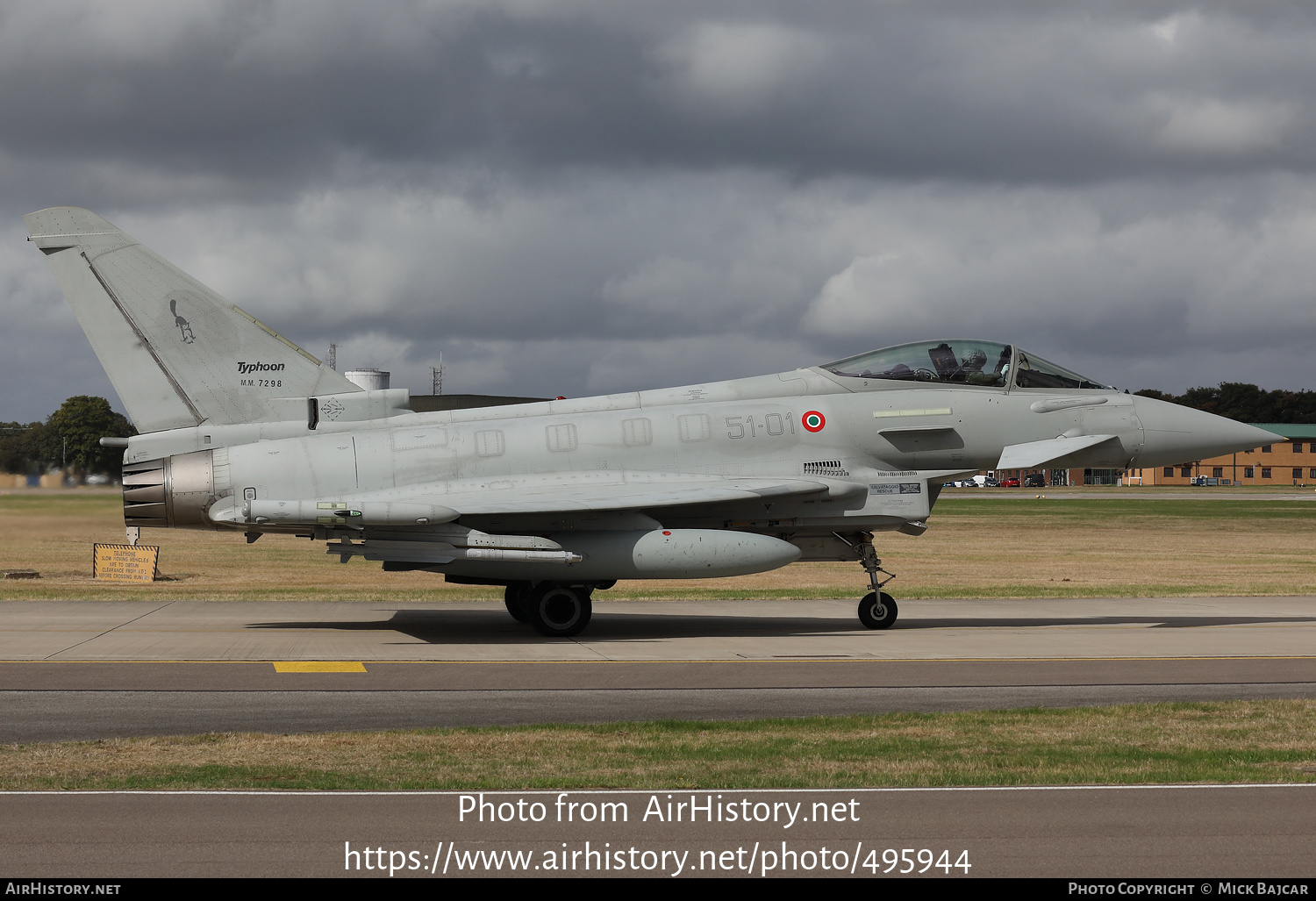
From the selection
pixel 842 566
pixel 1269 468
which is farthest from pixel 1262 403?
pixel 842 566

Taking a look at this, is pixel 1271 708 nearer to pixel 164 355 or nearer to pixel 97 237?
pixel 164 355

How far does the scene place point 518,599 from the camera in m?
17.8

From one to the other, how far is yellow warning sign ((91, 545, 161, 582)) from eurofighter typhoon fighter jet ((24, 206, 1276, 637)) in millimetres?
11704

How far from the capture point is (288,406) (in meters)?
16.6

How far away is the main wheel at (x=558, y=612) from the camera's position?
16406 millimetres

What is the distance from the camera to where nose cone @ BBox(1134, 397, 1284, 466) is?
57.9ft

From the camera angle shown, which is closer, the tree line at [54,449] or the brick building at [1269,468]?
the tree line at [54,449]

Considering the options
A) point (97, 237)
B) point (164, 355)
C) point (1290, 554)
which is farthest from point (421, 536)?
point (1290, 554)

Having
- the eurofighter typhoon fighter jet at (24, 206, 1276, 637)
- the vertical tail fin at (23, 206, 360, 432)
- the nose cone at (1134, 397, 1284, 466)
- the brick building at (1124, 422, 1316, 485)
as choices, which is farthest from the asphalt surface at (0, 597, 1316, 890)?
the brick building at (1124, 422, 1316, 485)

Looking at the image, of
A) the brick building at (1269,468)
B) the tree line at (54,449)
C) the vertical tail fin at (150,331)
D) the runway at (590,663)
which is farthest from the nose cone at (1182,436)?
the brick building at (1269,468)

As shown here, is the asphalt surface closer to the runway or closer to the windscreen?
the runway

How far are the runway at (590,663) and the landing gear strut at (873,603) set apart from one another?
360mm

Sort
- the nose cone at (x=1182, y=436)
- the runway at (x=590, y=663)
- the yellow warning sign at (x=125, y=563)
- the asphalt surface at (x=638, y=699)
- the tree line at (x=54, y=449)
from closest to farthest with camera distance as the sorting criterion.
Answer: the asphalt surface at (x=638, y=699) < the runway at (x=590, y=663) < the nose cone at (x=1182, y=436) < the tree line at (x=54, y=449) < the yellow warning sign at (x=125, y=563)

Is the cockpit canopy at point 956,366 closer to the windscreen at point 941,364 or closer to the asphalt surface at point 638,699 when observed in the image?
the windscreen at point 941,364
